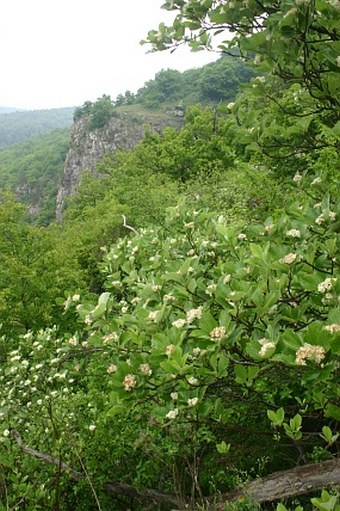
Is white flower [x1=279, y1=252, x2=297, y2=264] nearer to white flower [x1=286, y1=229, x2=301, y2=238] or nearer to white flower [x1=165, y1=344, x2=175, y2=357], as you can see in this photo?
white flower [x1=286, y1=229, x2=301, y2=238]

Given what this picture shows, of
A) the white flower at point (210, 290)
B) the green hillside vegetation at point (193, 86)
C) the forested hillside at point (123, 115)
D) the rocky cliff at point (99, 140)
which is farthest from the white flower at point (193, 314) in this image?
the forested hillside at point (123, 115)

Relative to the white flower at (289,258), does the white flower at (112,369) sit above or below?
below

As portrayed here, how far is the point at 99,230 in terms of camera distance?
26.1 meters

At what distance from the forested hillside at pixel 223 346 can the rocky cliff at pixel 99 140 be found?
87.4 meters

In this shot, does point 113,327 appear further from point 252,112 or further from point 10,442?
point 10,442

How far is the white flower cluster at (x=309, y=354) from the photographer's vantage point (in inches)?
72.2

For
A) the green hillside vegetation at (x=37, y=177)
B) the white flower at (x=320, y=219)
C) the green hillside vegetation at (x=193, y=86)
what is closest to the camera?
the white flower at (x=320, y=219)

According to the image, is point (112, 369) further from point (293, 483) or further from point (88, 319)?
point (293, 483)

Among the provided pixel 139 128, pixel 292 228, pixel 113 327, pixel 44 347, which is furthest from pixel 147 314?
pixel 139 128

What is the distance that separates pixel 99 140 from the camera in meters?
103

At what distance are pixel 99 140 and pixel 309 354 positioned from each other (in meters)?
106

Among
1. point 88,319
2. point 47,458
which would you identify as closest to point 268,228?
point 88,319

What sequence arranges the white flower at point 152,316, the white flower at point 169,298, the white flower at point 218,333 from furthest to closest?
the white flower at point 169,298 → the white flower at point 152,316 → the white flower at point 218,333

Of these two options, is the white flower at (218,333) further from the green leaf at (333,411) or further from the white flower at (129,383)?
the green leaf at (333,411)
